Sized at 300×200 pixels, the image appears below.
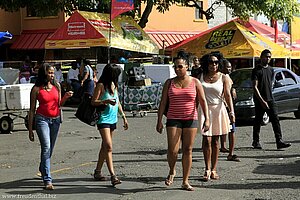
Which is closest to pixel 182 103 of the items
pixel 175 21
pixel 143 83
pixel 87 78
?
pixel 87 78

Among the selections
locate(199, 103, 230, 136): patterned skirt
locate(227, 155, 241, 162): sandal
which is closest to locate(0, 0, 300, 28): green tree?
locate(227, 155, 241, 162): sandal

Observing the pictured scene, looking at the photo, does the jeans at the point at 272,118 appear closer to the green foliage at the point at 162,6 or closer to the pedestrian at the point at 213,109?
the pedestrian at the point at 213,109

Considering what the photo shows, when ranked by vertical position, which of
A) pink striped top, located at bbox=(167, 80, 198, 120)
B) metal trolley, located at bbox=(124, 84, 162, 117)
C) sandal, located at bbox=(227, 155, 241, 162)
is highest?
pink striped top, located at bbox=(167, 80, 198, 120)

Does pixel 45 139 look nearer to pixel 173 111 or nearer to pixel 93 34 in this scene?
pixel 173 111

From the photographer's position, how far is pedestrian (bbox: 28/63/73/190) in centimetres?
820

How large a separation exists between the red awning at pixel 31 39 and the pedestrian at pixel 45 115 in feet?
78.4

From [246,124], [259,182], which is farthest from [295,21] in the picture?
[259,182]

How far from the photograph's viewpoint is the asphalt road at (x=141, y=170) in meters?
8.09

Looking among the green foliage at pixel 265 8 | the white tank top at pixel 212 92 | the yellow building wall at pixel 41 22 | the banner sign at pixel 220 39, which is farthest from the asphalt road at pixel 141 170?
the yellow building wall at pixel 41 22

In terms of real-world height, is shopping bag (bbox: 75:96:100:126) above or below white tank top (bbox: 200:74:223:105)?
below

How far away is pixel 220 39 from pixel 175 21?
10.9 metres

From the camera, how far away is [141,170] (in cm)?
982

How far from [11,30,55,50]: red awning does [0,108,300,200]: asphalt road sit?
706 inches

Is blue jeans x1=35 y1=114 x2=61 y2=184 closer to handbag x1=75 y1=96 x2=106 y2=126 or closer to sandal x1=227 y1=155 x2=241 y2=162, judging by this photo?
handbag x1=75 y1=96 x2=106 y2=126
